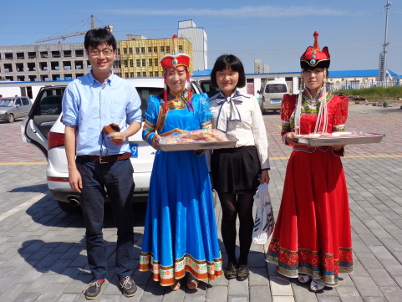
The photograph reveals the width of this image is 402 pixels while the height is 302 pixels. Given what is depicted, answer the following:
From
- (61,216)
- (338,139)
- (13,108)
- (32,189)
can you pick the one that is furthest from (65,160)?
(13,108)

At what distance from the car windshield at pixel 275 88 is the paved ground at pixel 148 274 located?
55.6 ft

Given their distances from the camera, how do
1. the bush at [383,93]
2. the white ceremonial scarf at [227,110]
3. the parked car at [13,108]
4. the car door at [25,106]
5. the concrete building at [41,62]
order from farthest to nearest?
the concrete building at [41,62], the bush at [383,93], the car door at [25,106], the parked car at [13,108], the white ceremonial scarf at [227,110]

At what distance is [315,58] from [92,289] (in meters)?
2.51

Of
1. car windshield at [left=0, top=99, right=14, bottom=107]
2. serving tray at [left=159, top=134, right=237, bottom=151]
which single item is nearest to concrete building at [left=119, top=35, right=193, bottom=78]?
car windshield at [left=0, top=99, right=14, bottom=107]

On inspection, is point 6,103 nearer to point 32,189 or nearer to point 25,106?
point 25,106

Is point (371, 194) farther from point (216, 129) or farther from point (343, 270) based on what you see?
point (216, 129)

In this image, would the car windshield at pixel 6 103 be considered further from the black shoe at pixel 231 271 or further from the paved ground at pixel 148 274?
the black shoe at pixel 231 271

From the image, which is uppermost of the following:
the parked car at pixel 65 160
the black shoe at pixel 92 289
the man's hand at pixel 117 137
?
the man's hand at pixel 117 137

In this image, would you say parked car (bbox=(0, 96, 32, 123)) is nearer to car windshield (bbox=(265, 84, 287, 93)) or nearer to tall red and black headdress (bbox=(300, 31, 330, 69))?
car windshield (bbox=(265, 84, 287, 93))

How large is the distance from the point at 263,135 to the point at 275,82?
21.6 metres

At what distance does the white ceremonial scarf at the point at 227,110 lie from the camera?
9.81 ft

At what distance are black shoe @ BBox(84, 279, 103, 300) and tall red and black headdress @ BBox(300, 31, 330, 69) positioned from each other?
94.0 inches

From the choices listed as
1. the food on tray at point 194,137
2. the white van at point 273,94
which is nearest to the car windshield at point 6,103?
the white van at point 273,94

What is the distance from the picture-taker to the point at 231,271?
328 cm
